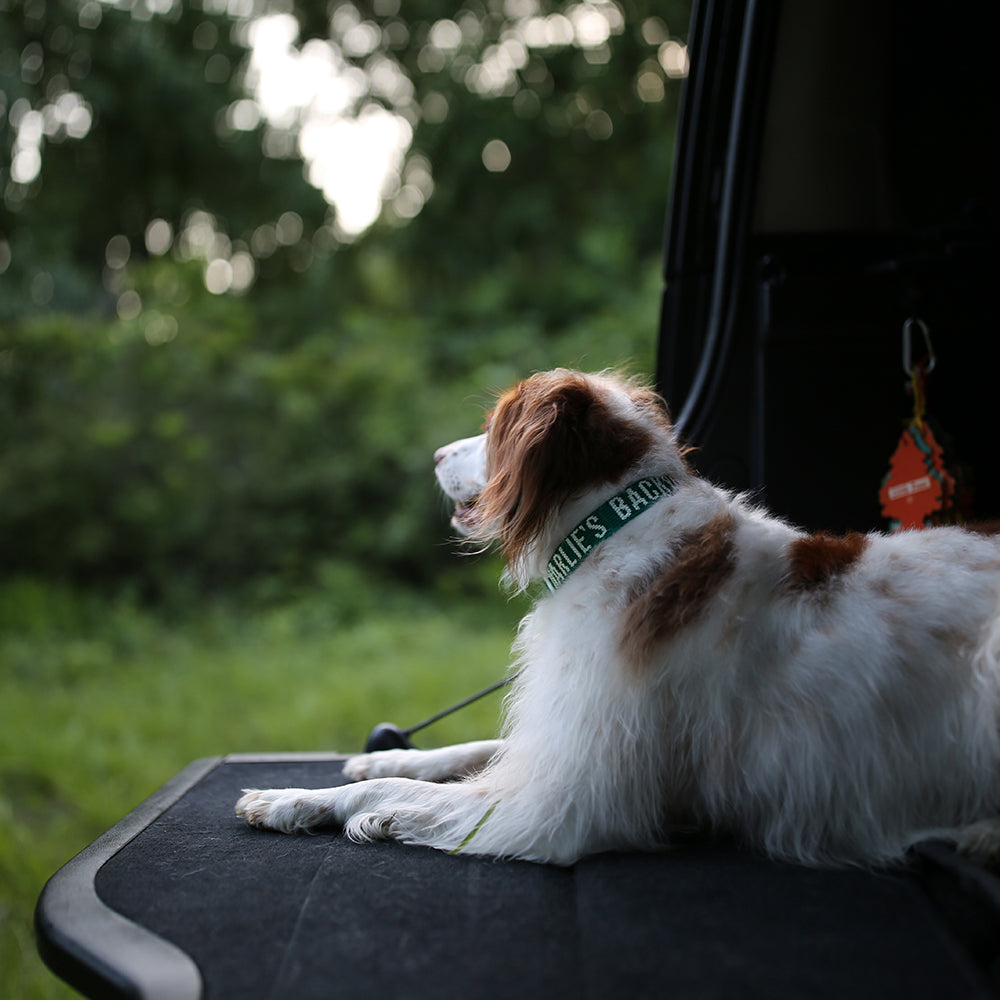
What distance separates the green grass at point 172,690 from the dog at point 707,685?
9.29 ft

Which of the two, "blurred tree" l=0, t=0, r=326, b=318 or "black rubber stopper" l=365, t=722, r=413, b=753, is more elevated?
"blurred tree" l=0, t=0, r=326, b=318

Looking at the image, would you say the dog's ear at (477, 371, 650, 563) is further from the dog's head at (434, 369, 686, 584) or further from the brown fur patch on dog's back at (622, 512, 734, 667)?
the brown fur patch on dog's back at (622, 512, 734, 667)

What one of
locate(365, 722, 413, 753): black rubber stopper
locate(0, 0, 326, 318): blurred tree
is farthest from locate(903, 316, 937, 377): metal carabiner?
locate(0, 0, 326, 318): blurred tree

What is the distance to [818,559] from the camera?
186 centimetres

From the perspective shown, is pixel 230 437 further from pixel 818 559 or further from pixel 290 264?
pixel 818 559

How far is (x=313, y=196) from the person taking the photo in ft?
32.3

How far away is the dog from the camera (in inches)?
67.6

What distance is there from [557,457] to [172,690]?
5499 mm

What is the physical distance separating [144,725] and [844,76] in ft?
17.7

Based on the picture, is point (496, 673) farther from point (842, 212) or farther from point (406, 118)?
point (406, 118)

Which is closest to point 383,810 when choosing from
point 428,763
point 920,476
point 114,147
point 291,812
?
point 291,812

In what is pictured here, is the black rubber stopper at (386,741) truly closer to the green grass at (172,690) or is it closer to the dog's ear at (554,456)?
the dog's ear at (554,456)

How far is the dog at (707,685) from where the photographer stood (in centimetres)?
172

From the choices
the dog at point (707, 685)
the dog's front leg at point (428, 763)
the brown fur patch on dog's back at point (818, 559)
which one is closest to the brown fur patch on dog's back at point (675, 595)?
the dog at point (707, 685)
